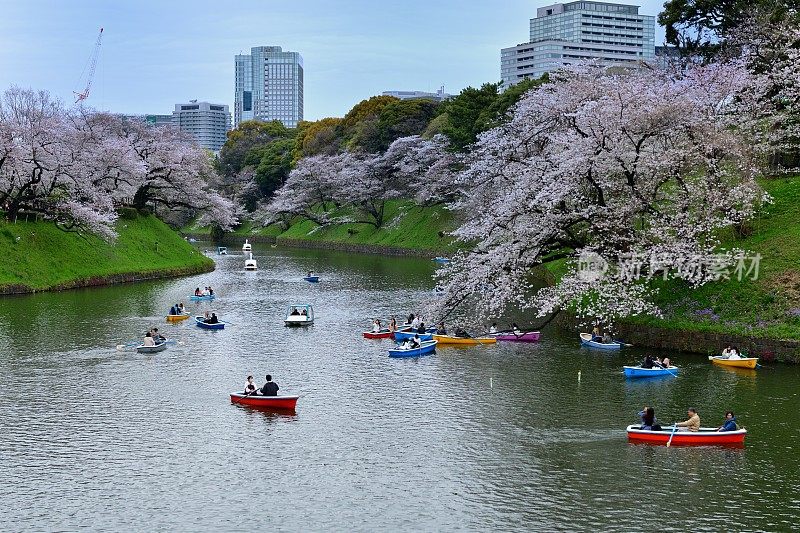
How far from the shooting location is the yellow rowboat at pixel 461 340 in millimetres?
44875

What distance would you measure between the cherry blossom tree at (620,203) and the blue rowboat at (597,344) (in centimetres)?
198

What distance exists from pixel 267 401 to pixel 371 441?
590 cm

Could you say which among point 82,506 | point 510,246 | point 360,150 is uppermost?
point 360,150

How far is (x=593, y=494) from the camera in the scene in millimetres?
22203

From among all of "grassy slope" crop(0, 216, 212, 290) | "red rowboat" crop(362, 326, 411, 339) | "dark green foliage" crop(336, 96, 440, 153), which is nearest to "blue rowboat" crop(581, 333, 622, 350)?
"red rowboat" crop(362, 326, 411, 339)

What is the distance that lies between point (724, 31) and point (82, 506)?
66029 millimetres

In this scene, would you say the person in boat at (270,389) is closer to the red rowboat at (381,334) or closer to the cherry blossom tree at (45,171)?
the red rowboat at (381,334)

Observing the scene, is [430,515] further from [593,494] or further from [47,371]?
[47,371]

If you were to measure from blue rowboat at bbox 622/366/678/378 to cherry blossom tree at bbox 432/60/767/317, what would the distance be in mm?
4493

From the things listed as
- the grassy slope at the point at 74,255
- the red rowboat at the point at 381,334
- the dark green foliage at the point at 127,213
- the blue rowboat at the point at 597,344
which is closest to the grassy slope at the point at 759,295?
the blue rowboat at the point at 597,344

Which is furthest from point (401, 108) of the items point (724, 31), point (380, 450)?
point (380, 450)

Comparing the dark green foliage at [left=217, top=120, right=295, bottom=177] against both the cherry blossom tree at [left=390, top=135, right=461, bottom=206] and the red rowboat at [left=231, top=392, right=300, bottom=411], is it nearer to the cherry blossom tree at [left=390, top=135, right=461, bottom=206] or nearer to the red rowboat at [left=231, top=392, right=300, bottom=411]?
the cherry blossom tree at [left=390, top=135, right=461, bottom=206]

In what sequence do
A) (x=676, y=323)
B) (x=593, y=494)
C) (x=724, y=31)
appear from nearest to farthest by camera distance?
(x=593, y=494) → (x=676, y=323) → (x=724, y=31)

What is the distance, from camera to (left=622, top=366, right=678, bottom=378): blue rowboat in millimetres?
35531
